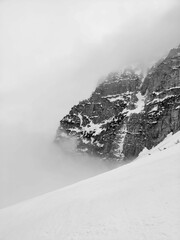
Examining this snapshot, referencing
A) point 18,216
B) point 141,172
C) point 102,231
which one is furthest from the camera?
point 18,216

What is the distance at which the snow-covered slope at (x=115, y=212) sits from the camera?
15016 mm

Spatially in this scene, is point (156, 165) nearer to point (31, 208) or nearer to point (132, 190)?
point (132, 190)

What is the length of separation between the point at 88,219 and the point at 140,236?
455 centimetres

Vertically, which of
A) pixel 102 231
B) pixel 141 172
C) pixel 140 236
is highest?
pixel 141 172

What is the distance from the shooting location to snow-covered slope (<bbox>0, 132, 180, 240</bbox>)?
1502cm

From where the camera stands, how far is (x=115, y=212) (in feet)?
58.0

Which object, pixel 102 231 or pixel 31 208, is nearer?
pixel 102 231

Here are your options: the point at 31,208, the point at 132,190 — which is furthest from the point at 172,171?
the point at 31,208

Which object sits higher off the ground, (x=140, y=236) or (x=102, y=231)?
(x=102, y=231)

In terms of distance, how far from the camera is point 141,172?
23.8 m

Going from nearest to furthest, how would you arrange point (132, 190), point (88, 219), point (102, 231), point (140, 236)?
point (140, 236), point (102, 231), point (88, 219), point (132, 190)

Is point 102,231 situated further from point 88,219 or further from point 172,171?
point 172,171

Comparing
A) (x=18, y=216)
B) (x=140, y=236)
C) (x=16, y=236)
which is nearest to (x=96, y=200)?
(x=16, y=236)

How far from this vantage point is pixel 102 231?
15969 mm
